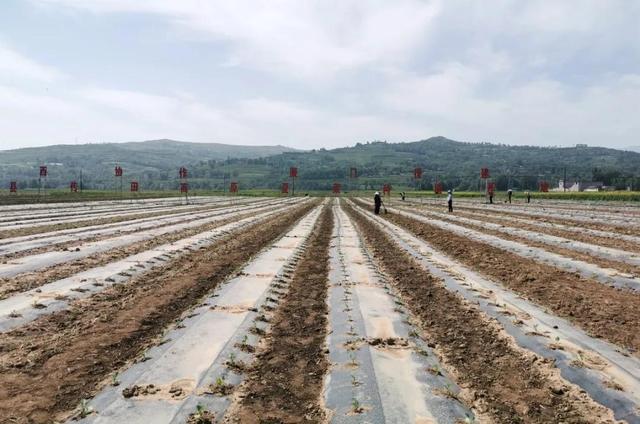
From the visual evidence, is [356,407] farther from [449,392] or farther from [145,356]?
[145,356]

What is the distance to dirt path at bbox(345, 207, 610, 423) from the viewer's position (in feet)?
17.0

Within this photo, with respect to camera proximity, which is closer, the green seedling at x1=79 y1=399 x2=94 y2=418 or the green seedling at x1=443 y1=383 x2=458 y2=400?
the green seedling at x1=79 y1=399 x2=94 y2=418

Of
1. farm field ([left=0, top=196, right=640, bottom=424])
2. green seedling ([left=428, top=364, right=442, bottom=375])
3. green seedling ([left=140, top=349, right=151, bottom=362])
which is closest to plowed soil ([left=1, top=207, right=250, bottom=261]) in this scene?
farm field ([left=0, top=196, right=640, bottom=424])

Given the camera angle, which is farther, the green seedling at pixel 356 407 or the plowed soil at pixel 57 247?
the plowed soil at pixel 57 247

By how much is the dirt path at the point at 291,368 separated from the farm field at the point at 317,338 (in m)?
0.03

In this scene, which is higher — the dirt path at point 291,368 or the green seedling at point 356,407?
the green seedling at point 356,407

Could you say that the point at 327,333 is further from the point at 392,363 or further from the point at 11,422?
the point at 11,422

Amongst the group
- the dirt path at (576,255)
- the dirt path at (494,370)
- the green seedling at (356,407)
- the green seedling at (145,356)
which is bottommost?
the dirt path at (494,370)

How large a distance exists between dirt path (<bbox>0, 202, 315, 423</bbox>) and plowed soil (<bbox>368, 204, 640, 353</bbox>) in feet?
23.9

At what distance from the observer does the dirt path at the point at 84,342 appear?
5379 mm

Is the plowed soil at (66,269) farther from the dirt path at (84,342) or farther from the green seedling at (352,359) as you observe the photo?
the green seedling at (352,359)

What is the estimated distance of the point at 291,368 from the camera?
6414mm

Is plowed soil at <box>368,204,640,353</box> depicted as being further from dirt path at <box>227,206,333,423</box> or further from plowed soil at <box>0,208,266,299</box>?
plowed soil at <box>0,208,266,299</box>

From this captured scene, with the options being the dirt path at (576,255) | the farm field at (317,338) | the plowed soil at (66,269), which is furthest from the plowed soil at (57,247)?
the dirt path at (576,255)
